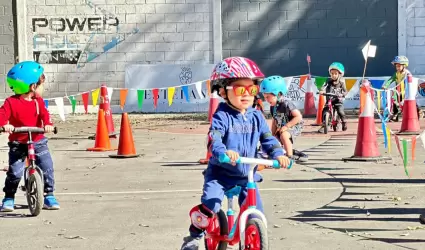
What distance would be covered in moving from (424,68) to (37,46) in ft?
33.9

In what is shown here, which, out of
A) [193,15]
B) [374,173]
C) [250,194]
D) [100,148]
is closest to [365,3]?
[193,15]

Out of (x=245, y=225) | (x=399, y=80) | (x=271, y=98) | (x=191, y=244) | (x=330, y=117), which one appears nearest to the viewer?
(x=245, y=225)

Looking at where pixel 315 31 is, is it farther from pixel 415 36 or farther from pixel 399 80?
pixel 399 80

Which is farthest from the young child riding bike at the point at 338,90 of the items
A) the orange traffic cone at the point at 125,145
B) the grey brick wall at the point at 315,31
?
the grey brick wall at the point at 315,31

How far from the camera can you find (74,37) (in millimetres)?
25688

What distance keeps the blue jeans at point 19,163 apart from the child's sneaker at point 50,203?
134 millimetres

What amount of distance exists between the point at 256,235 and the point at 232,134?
84cm

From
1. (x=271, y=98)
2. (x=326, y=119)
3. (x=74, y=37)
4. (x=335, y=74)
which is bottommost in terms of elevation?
(x=326, y=119)

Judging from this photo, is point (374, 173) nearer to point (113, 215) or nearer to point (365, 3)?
point (113, 215)

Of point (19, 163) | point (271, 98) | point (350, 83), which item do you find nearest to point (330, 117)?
point (350, 83)

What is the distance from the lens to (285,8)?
1005 inches

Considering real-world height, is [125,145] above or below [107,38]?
below

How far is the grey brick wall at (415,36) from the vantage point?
25375 mm

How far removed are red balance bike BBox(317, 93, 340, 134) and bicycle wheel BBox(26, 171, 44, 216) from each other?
962 cm
